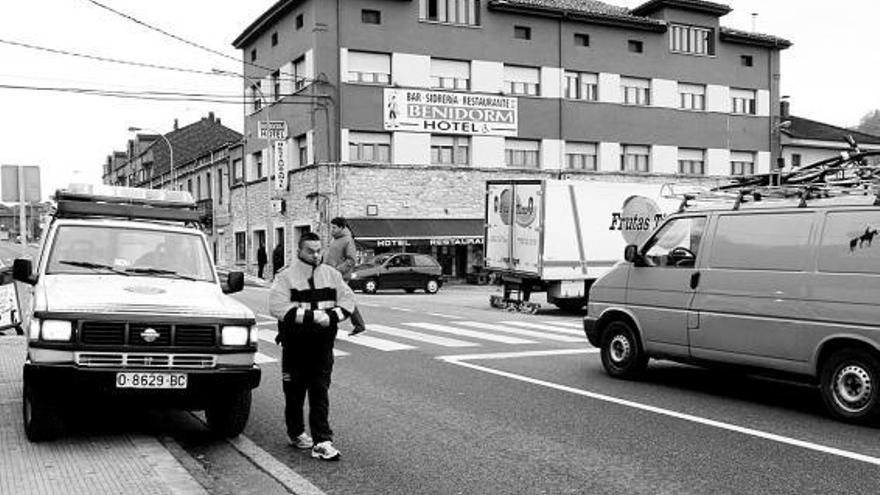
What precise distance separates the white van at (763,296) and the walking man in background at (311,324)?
4364 millimetres

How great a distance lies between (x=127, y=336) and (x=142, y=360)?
20 centimetres

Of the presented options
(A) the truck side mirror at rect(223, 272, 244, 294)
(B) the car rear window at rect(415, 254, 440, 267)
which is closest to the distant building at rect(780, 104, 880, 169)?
(B) the car rear window at rect(415, 254, 440, 267)

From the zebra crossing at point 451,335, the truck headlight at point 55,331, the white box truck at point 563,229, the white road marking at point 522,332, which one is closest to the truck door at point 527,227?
the white box truck at point 563,229

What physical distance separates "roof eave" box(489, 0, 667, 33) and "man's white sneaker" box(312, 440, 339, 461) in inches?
1346

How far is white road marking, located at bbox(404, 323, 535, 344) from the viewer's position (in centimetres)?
1405

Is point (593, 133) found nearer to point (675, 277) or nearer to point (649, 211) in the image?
point (649, 211)

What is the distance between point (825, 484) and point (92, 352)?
5062 millimetres

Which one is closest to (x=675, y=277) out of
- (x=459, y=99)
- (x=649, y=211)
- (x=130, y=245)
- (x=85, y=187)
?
(x=130, y=245)

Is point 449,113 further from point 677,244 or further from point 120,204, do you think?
point 120,204

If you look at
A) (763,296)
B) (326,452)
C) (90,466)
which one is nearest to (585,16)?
(763,296)

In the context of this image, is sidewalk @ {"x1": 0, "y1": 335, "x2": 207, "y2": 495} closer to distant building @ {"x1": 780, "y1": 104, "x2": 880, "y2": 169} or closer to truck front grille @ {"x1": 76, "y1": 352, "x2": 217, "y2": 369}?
truck front grille @ {"x1": 76, "y1": 352, "x2": 217, "y2": 369}

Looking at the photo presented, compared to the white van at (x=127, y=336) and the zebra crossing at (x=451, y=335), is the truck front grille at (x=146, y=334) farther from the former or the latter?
the zebra crossing at (x=451, y=335)

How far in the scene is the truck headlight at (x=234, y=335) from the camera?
6461 mm

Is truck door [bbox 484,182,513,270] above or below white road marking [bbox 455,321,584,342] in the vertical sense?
above
